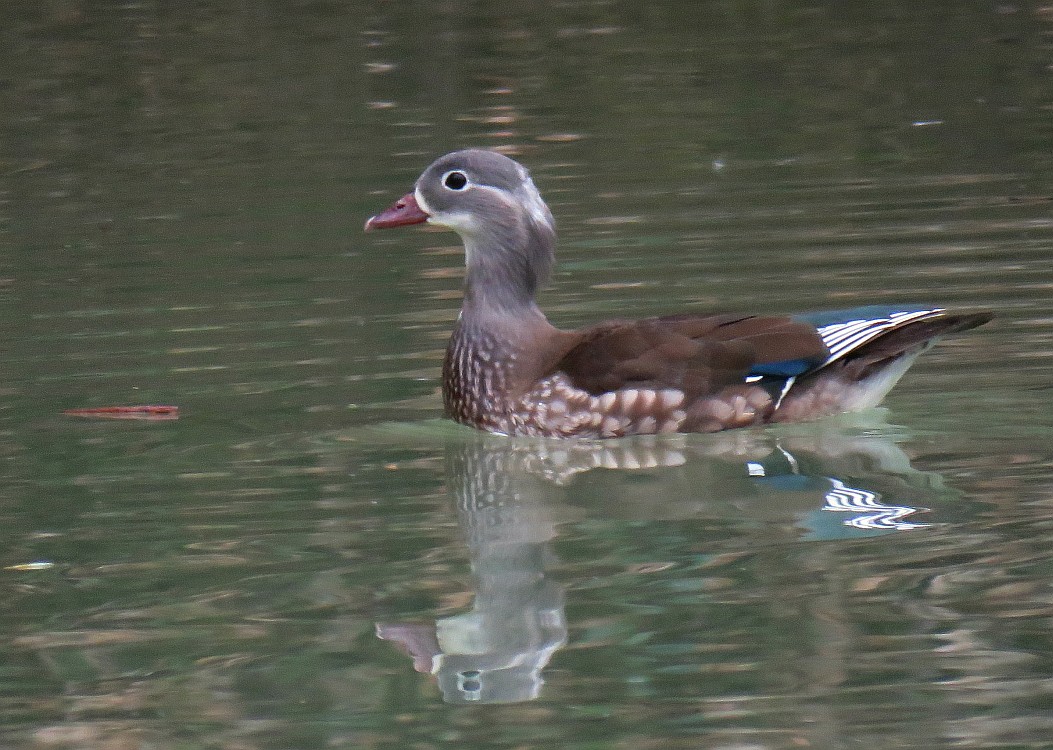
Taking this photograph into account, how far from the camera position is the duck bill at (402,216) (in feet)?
29.5

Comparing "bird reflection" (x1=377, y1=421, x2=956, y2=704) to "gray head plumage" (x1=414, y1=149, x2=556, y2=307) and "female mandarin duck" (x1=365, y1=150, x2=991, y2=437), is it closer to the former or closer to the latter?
"female mandarin duck" (x1=365, y1=150, x2=991, y2=437)

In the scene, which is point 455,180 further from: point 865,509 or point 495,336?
point 865,509

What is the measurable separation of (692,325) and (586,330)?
503 mm

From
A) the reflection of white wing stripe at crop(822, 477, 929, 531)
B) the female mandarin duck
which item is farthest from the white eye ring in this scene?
the reflection of white wing stripe at crop(822, 477, 929, 531)

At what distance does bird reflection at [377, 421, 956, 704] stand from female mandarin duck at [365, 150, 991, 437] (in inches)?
4.1

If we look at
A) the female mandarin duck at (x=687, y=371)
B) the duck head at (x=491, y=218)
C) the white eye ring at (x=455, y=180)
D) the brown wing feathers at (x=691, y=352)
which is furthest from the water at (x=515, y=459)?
the white eye ring at (x=455, y=180)

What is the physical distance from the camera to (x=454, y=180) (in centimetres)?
902

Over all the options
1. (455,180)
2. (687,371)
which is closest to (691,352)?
(687,371)

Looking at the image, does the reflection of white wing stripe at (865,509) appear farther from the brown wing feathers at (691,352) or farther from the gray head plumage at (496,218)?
the gray head plumage at (496,218)

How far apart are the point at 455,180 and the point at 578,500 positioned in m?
2.08

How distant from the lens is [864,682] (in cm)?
541

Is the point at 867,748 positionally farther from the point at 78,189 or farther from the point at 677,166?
the point at 78,189

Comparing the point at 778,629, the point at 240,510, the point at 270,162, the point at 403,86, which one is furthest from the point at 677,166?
the point at 778,629

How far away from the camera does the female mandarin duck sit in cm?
827
